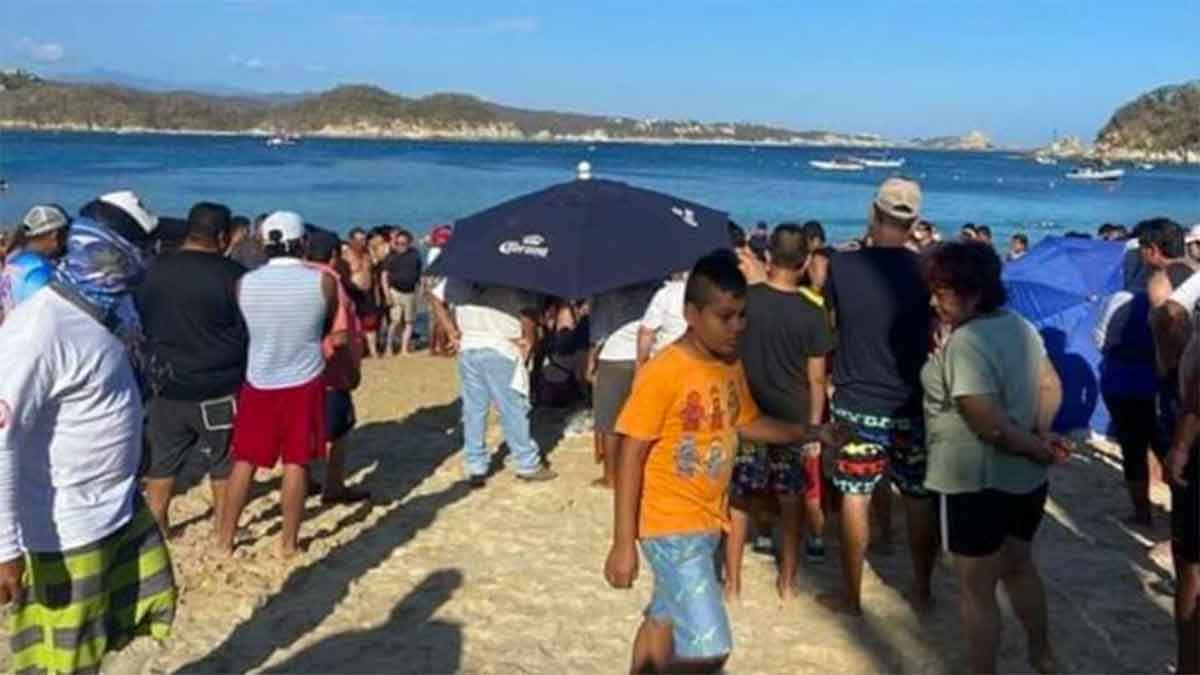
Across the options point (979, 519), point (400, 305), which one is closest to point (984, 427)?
point (979, 519)

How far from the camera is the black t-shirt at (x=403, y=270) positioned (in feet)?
47.8

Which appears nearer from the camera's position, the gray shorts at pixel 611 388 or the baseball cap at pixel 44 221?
the baseball cap at pixel 44 221

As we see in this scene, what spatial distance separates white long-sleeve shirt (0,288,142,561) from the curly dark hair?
258 centimetres

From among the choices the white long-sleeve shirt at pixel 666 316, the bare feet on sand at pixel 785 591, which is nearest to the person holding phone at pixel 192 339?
the white long-sleeve shirt at pixel 666 316

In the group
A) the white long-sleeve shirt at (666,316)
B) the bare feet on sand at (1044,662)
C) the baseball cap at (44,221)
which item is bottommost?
the bare feet on sand at (1044,662)

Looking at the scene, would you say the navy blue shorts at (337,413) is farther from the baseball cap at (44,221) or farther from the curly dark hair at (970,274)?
the curly dark hair at (970,274)

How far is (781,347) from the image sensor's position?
565 centimetres

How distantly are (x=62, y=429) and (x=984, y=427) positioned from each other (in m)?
2.79

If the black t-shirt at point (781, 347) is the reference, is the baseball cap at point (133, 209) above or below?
above

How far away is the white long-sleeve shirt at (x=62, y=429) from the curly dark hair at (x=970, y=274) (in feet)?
8.46

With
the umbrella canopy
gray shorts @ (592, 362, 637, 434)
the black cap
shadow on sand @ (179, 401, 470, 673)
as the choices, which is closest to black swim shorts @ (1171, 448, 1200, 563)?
shadow on sand @ (179, 401, 470, 673)

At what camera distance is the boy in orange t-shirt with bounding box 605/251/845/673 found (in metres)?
3.92

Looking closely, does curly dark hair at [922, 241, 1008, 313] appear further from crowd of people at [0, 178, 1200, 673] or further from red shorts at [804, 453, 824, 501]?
red shorts at [804, 453, 824, 501]

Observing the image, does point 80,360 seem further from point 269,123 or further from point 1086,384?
point 269,123
